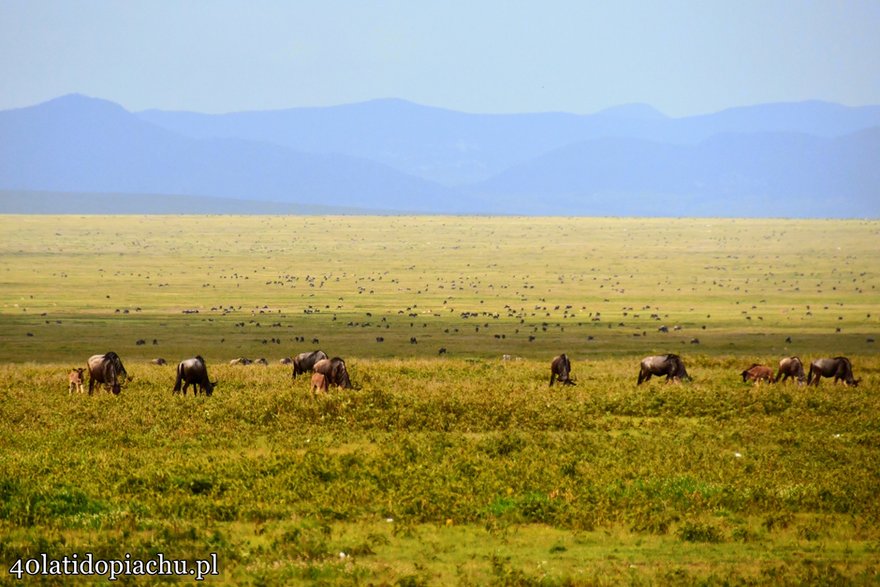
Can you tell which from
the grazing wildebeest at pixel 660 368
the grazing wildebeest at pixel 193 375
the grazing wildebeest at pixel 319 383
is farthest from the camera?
the grazing wildebeest at pixel 660 368

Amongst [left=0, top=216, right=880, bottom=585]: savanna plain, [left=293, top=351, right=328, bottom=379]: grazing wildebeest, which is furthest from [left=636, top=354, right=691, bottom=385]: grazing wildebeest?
[left=293, top=351, right=328, bottom=379]: grazing wildebeest

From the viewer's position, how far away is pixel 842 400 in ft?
83.1

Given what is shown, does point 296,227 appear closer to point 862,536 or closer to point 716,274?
point 716,274

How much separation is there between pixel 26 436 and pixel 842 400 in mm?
16009

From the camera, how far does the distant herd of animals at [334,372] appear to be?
25.6m

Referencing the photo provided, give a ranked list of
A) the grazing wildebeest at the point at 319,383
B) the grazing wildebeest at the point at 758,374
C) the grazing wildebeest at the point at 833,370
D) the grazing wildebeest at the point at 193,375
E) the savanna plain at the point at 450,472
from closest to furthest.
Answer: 1. the savanna plain at the point at 450,472
2. the grazing wildebeest at the point at 319,383
3. the grazing wildebeest at the point at 193,375
4. the grazing wildebeest at the point at 833,370
5. the grazing wildebeest at the point at 758,374

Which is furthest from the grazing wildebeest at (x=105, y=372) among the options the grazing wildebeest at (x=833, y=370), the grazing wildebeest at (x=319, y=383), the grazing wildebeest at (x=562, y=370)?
the grazing wildebeest at (x=833, y=370)

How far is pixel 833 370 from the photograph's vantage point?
28.7 meters

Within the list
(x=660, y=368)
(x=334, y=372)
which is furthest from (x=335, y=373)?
(x=660, y=368)

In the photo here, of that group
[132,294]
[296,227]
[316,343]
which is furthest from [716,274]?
[296,227]

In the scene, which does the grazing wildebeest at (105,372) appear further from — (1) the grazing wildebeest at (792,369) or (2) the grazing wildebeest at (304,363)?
(1) the grazing wildebeest at (792,369)

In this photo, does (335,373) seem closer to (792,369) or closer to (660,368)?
(660,368)

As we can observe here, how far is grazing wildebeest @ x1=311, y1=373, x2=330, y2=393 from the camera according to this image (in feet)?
83.4

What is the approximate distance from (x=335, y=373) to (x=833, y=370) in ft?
38.8
